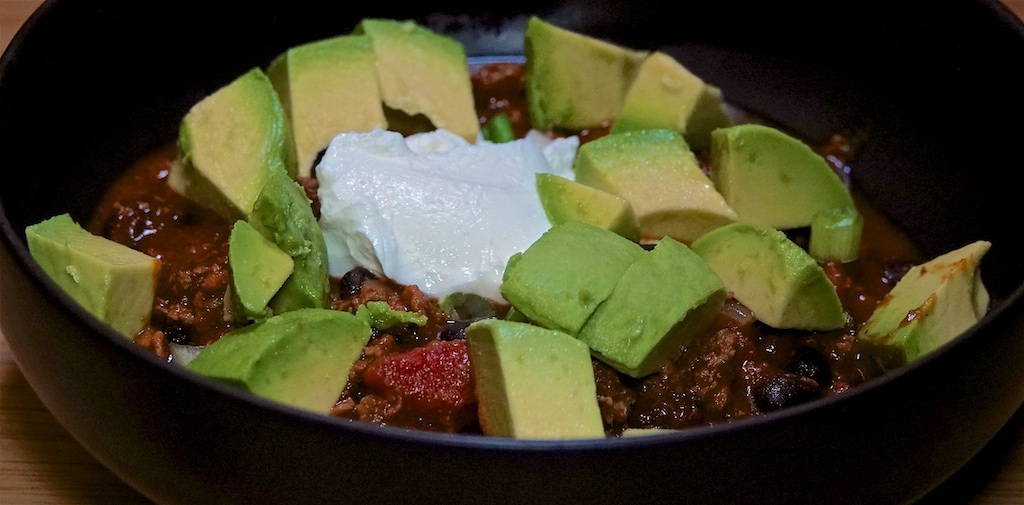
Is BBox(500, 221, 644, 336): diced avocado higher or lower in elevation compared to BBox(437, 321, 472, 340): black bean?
higher

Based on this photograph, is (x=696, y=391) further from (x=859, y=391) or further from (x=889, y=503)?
(x=859, y=391)

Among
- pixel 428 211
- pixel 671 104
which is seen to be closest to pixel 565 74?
pixel 671 104

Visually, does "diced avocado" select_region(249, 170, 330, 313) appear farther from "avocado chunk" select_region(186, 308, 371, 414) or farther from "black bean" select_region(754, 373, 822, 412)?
"black bean" select_region(754, 373, 822, 412)

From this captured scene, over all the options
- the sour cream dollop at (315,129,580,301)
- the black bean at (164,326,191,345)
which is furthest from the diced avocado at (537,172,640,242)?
the black bean at (164,326,191,345)

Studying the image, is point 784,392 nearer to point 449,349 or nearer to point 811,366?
point 811,366

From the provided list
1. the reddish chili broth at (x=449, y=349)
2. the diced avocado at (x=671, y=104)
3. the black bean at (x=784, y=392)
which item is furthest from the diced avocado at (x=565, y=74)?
the black bean at (x=784, y=392)

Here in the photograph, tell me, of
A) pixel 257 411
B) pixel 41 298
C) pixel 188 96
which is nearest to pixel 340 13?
pixel 188 96
